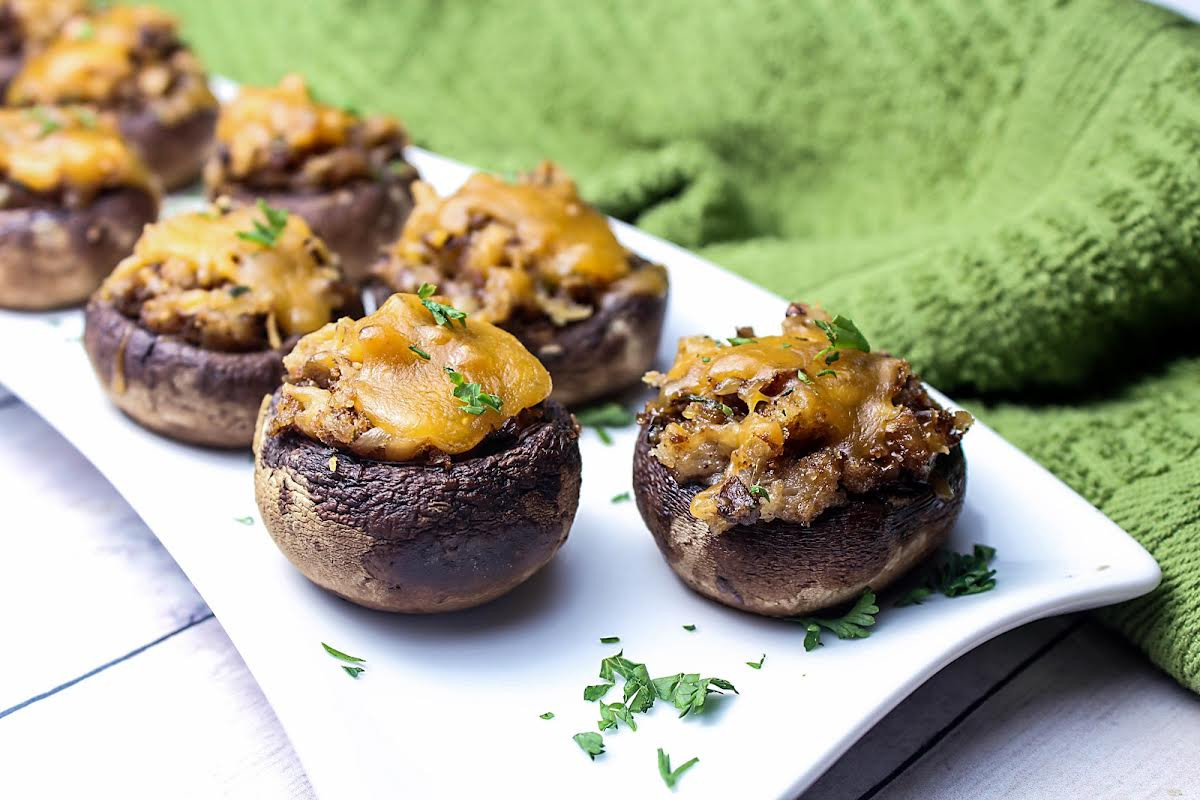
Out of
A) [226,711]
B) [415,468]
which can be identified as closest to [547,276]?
[415,468]

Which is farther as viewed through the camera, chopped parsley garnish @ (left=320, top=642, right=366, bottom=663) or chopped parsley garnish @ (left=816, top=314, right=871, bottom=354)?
chopped parsley garnish @ (left=816, top=314, right=871, bottom=354)

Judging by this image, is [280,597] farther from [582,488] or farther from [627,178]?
[627,178]

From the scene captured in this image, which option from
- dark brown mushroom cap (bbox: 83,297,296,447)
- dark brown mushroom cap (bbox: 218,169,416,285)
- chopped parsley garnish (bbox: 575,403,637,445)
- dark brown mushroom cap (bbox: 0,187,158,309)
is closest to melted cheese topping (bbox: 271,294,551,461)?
dark brown mushroom cap (bbox: 83,297,296,447)

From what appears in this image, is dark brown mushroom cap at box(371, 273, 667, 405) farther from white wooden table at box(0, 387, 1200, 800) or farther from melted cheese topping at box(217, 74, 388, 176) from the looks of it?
white wooden table at box(0, 387, 1200, 800)

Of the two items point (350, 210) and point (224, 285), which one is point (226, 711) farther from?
point (350, 210)

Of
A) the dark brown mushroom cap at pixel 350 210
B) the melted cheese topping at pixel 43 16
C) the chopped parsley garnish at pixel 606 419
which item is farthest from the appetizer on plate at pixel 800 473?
the melted cheese topping at pixel 43 16

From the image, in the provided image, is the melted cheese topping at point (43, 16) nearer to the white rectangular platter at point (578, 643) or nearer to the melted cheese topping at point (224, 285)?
the melted cheese topping at point (224, 285)

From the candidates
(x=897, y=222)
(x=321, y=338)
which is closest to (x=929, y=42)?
(x=897, y=222)
